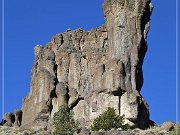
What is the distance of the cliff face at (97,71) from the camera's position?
128 metres

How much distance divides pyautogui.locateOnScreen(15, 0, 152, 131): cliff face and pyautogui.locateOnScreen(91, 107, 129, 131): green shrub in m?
5.26

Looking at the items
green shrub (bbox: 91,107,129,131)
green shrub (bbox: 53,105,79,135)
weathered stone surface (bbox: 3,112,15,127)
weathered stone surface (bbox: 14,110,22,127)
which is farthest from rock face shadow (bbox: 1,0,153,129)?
green shrub (bbox: 53,105,79,135)

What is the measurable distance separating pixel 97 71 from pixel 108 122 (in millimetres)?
15722

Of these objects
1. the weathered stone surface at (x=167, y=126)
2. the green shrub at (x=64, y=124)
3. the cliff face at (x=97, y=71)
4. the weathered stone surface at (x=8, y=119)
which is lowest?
the green shrub at (x=64, y=124)

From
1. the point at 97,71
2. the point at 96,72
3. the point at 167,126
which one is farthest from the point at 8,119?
the point at 167,126

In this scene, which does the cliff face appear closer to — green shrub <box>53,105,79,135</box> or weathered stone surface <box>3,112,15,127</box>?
weathered stone surface <box>3,112,15,127</box>

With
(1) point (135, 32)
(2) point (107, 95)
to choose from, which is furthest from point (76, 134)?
(1) point (135, 32)

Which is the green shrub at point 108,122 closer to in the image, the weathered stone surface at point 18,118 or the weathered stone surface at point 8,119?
the weathered stone surface at point 18,118

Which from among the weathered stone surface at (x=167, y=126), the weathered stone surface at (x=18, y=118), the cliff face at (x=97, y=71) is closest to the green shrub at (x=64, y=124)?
the weathered stone surface at (x=167, y=126)

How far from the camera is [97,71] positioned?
131125 mm

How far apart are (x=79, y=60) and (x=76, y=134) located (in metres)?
39.2

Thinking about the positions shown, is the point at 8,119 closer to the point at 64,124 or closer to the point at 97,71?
the point at 97,71

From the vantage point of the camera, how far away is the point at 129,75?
12962 centimetres

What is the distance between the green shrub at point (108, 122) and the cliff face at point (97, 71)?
526cm
